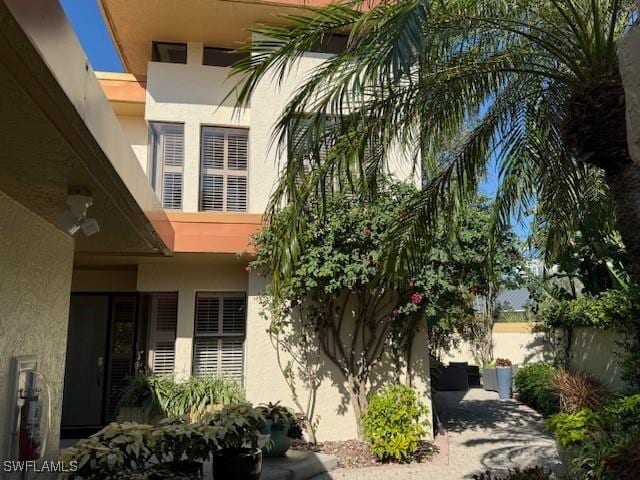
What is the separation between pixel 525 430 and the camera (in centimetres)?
1145

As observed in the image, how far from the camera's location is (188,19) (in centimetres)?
1109

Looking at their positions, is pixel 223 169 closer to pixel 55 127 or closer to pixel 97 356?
pixel 97 356

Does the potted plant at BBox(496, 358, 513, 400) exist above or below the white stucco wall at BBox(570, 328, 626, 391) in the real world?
below

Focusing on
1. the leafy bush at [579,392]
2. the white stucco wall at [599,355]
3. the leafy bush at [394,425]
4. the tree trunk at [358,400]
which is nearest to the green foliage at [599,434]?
the leafy bush at [394,425]

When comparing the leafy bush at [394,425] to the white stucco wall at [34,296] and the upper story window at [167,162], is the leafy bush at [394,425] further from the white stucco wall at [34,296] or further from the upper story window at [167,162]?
the upper story window at [167,162]

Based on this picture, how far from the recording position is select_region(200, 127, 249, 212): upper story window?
36.5 feet

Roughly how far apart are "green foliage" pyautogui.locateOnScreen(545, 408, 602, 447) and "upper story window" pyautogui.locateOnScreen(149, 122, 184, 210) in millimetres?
7504

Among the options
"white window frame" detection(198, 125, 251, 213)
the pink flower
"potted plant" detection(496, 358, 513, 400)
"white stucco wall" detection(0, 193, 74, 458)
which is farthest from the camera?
"potted plant" detection(496, 358, 513, 400)

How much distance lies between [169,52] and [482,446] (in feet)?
33.3

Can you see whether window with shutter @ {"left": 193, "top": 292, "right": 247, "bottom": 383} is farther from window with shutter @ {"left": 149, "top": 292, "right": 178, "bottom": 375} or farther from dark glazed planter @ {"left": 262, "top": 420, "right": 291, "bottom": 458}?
dark glazed planter @ {"left": 262, "top": 420, "right": 291, "bottom": 458}

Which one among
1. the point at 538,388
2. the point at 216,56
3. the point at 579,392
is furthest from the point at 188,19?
the point at 538,388

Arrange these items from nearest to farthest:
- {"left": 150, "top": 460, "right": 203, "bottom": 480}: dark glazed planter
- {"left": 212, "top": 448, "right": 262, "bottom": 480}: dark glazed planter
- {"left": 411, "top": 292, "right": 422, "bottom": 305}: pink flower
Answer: {"left": 150, "top": 460, "right": 203, "bottom": 480}: dark glazed planter, {"left": 212, "top": 448, "right": 262, "bottom": 480}: dark glazed planter, {"left": 411, "top": 292, "right": 422, "bottom": 305}: pink flower

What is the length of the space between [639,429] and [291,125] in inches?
217

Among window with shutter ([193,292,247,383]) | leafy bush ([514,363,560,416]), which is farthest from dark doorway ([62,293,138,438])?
leafy bush ([514,363,560,416])
